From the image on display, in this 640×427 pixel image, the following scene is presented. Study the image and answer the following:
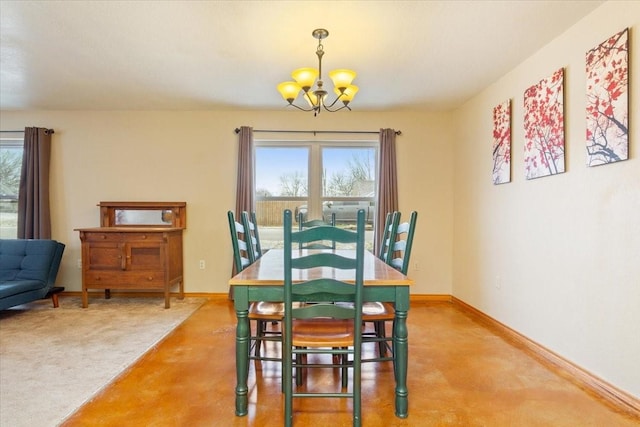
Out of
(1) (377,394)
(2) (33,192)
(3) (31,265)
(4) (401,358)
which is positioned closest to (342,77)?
(4) (401,358)

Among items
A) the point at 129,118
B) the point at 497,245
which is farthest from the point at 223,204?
the point at 497,245

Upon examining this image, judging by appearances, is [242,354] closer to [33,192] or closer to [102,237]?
[102,237]

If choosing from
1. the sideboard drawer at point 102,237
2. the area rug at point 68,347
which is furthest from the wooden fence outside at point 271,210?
the sideboard drawer at point 102,237

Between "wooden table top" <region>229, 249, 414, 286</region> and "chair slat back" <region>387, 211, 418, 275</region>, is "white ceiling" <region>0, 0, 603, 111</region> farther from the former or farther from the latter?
"wooden table top" <region>229, 249, 414, 286</region>

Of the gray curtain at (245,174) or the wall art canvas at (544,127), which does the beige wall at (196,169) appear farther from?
the wall art canvas at (544,127)

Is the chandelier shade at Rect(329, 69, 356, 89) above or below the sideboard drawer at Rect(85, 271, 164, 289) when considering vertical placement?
above

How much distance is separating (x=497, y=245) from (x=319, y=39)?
2.53m

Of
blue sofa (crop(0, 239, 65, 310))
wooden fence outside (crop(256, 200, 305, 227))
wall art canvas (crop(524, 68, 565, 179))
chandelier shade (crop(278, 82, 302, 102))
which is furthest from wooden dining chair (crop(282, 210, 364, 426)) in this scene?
blue sofa (crop(0, 239, 65, 310))

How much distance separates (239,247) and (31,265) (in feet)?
9.91

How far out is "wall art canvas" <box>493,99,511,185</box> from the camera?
321 centimetres

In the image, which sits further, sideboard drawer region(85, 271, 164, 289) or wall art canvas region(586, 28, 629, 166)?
sideboard drawer region(85, 271, 164, 289)

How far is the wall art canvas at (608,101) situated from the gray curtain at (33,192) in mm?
5571

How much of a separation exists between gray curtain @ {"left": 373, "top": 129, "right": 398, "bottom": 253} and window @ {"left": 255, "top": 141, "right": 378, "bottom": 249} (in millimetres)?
217

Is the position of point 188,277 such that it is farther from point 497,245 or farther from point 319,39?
point 497,245
